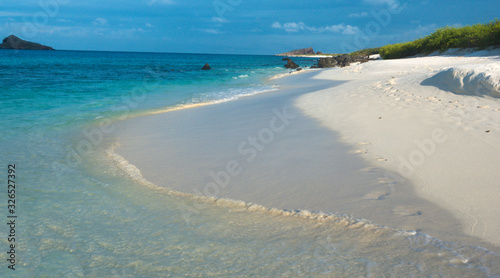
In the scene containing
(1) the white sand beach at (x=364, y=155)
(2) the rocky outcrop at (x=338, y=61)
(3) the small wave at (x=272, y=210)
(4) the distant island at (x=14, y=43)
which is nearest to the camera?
(3) the small wave at (x=272, y=210)

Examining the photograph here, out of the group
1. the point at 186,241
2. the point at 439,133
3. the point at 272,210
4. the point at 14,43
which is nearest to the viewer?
the point at 186,241

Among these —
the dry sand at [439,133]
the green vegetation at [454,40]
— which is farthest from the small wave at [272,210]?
the green vegetation at [454,40]

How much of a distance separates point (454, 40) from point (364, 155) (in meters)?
29.5

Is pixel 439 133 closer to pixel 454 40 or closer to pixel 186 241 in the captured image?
pixel 186 241

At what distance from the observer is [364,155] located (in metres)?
5.62

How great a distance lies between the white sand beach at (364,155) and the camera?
151 inches

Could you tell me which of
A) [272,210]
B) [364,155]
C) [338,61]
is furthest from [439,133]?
[338,61]

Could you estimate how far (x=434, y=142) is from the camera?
566 centimetres

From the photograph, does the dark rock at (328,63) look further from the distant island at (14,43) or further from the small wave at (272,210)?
the distant island at (14,43)

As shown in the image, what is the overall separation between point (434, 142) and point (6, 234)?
20.7 ft

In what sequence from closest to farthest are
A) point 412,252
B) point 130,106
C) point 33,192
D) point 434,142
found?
point 412,252
point 33,192
point 434,142
point 130,106

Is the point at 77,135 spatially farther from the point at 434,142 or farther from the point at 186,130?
the point at 434,142

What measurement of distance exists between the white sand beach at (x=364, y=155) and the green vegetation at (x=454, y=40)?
65.1 feet

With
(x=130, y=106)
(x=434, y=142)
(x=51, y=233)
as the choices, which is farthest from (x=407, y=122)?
(x=130, y=106)
